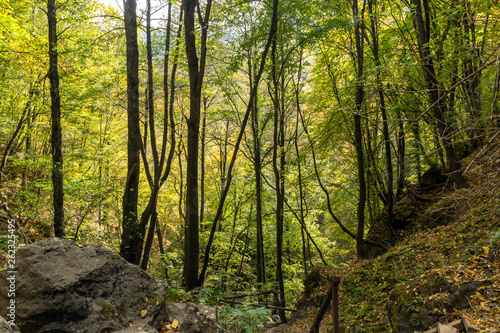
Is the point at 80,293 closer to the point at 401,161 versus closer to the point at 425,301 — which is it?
the point at 425,301

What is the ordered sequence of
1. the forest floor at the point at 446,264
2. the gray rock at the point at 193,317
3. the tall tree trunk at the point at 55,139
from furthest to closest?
1. the tall tree trunk at the point at 55,139
2. the gray rock at the point at 193,317
3. the forest floor at the point at 446,264

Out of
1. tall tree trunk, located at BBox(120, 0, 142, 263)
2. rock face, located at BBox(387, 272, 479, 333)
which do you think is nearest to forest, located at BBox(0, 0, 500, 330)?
tall tree trunk, located at BBox(120, 0, 142, 263)

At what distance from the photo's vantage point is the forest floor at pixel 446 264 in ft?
11.0

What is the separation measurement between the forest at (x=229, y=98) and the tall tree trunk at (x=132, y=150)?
0.03 meters

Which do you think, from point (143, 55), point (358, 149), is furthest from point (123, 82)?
point (358, 149)

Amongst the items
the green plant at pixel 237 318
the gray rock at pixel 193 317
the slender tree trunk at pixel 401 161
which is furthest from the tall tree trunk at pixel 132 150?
the slender tree trunk at pixel 401 161

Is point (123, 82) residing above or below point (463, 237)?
above

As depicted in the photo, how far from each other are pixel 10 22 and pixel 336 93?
9783mm

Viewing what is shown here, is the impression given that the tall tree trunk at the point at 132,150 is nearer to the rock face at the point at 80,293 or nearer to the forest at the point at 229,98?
the forest at the point at 229,98

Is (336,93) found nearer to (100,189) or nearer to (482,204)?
(482,204)

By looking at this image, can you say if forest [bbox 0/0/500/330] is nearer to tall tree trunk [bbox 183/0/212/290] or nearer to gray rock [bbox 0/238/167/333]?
tall tree trunk [bbox 183/0/212/290]

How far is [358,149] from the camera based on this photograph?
8352 mm

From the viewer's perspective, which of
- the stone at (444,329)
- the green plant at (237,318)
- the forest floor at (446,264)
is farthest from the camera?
the green plant at (237,318)

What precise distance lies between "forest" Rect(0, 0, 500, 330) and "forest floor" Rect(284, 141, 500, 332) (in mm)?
728
